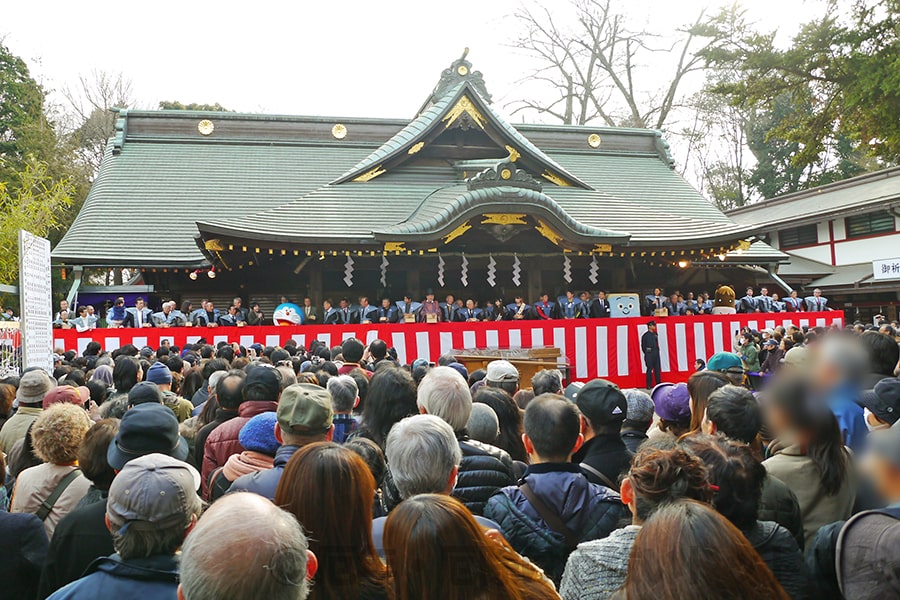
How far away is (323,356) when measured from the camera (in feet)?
26.6

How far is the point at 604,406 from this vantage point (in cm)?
321

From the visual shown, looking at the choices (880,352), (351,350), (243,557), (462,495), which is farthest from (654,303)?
(243,557)

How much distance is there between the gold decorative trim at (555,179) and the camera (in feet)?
55.2

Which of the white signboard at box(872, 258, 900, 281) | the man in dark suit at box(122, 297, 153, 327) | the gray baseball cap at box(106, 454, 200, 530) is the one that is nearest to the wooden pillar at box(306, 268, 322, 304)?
the man in dark suit at box(122, 297, 153, 327)

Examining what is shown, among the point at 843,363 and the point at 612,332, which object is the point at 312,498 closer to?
the point at 843,363

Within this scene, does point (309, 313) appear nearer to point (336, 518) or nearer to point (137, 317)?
point (137, 317)

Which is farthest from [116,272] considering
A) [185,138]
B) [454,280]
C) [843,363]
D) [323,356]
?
[843,363]

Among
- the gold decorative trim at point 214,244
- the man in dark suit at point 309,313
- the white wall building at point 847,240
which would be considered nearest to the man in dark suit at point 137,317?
the gold decorative trim at point 214,244

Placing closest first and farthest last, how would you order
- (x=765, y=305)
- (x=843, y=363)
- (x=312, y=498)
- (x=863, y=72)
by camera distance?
1. (x=312, y=498)
2. (x=843, y=363)
3. (x=863, y=72)
4. (x=765, y=305)

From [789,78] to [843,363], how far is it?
10116 mm

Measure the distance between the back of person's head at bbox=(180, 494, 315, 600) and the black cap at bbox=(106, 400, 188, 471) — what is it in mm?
1250

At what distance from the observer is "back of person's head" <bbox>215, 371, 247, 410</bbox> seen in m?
3.98

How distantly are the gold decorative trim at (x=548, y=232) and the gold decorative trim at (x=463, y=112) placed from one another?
3654 mm

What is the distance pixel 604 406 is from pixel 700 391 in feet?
2.44
